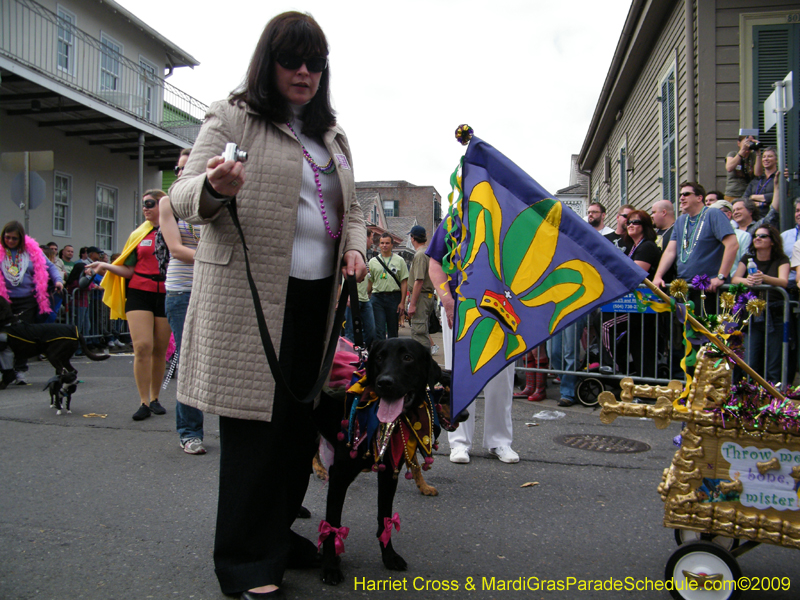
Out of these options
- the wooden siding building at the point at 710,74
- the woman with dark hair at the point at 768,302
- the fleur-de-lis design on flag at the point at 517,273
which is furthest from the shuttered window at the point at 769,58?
the fleur-de-lis design on flag at the point at 517,273

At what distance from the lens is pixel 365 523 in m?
3.34

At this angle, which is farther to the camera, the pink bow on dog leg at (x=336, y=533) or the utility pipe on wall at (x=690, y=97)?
the utility pipe on wall at (x=690, y=97)

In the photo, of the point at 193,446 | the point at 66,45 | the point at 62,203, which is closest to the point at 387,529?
the point at 193,446

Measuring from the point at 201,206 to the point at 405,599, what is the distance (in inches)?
66.9

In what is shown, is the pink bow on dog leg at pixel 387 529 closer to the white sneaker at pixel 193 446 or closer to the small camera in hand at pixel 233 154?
the small camera in hand at pixel 233 154

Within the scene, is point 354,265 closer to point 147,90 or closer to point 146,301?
point 146,301

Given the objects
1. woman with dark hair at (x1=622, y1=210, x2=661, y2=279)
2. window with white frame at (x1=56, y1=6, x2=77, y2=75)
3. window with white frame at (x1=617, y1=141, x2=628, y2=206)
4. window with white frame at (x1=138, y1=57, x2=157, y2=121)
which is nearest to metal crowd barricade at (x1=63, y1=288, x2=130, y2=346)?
window with white frame at (x1=56, y1=6, x2=77, y2=75)

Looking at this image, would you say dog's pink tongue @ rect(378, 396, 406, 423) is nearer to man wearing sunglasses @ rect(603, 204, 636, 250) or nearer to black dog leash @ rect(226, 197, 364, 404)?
black dog leash @ rect(226, 197, 364, 404)

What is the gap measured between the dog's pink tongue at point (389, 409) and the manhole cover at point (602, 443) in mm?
2712

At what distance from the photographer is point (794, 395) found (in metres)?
2.55

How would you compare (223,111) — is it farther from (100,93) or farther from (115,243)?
(115,243)

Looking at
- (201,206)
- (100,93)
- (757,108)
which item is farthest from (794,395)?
(100,93)

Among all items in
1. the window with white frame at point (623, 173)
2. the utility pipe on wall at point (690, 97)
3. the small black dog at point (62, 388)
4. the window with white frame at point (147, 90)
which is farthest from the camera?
the window with white frame at point (147, 90)

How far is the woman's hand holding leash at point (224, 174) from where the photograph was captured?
2.10 metres
